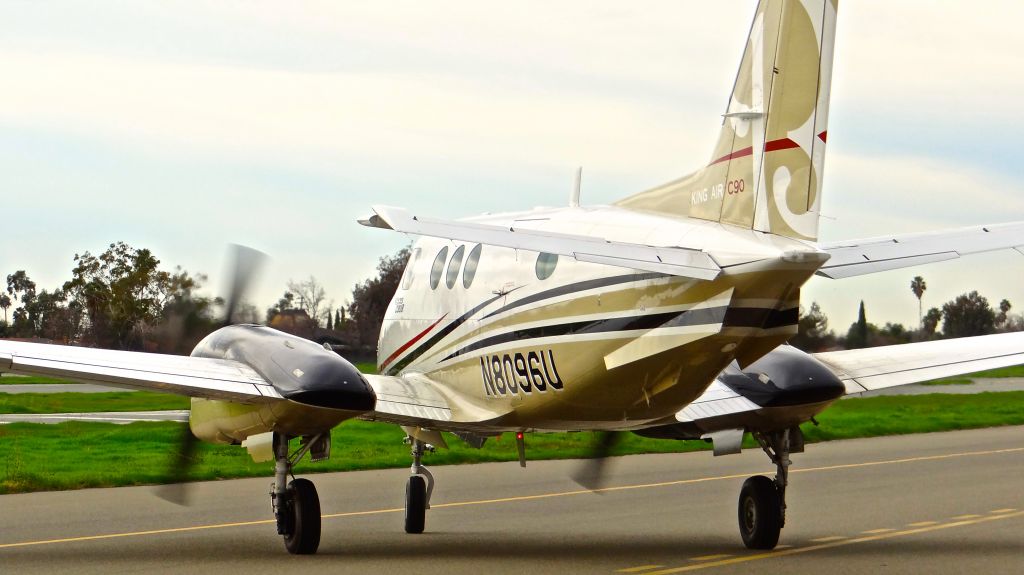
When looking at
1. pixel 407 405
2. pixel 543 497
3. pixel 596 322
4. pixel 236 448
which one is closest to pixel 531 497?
pixel 543 497

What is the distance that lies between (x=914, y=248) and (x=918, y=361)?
4.80 meters

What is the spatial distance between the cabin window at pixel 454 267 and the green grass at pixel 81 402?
2863 cm

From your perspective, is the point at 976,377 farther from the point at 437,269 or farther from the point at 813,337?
the point at 437,269

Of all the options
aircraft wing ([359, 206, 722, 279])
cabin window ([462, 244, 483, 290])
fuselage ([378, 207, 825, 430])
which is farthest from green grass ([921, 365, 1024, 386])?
aircraft wing ([359, 206, 722, 279])

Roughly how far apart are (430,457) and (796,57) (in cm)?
1693

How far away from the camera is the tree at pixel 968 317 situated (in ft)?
142

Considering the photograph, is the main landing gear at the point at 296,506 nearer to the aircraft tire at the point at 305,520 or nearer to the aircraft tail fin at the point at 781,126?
the aircraft tire at the point at 305,520

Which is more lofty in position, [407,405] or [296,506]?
[407,405]

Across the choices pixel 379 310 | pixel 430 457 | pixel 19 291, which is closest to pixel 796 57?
pixel 379 310

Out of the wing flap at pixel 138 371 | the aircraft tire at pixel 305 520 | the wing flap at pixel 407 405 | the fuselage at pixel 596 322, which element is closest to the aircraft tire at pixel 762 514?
the fuselage at pixel 596 322

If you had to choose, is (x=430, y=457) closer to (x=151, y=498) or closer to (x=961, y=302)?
(x=151, y=498)

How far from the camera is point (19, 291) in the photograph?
130 m

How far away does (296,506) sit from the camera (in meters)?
14.0

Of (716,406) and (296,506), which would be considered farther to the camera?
(716,406)
